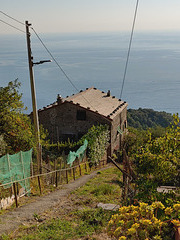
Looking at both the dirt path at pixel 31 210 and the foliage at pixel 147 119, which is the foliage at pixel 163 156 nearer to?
the dirt path at pixel 31 210

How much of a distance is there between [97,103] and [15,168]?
64.9 feet

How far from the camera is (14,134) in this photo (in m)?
15.5

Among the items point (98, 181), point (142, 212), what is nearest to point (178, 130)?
point (142, 212)

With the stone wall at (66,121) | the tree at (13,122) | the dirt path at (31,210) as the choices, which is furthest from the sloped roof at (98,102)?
the dirt path at (31,210)

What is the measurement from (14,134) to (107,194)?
672cm

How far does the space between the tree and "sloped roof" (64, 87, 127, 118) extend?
10.6 meters

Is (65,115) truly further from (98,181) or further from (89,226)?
(89,226)

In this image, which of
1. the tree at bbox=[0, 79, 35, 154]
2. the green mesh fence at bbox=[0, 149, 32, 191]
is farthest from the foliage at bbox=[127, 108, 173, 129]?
the green mesh fence at bbox=[0, 149, 32, 191]

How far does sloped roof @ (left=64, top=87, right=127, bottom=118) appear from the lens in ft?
88.8

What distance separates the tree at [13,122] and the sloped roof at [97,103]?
10.2 meters

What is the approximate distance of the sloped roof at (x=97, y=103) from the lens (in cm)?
2650

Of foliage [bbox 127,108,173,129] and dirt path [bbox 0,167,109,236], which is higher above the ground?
dirt path [bbox 0,167,109,236]

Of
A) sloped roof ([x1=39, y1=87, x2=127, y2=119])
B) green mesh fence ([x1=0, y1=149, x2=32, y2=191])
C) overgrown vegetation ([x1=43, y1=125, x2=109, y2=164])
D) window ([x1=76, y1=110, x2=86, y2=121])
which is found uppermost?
sloped roof ([x1=39, y1=87, x2=127, y2=119])

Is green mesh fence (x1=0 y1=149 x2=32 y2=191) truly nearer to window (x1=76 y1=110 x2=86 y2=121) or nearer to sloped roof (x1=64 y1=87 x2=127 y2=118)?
window (x1=76 y1=110 x2=86 y2=121)
